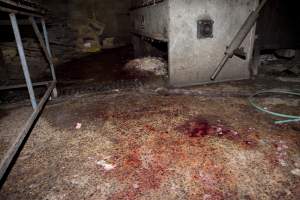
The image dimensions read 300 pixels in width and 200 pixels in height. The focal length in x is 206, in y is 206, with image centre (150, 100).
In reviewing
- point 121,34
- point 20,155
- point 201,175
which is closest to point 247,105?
point 201,175

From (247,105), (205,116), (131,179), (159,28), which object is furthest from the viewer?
(159,28)

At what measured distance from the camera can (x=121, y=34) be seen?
304 inches

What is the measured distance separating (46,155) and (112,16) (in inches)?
259

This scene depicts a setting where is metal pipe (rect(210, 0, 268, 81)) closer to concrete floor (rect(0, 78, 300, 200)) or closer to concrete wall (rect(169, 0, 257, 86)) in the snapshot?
concrete wall (rect(169, 0, 257, 86))

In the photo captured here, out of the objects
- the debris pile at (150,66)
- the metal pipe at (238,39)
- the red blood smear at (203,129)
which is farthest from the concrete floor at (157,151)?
the debris pile at (150,66)

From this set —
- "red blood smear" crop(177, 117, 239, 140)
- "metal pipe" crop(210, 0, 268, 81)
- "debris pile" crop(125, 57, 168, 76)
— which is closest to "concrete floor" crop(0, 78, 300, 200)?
"red blood smear" crop(177, 117, 239, 140)

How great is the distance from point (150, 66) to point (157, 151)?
305 cm

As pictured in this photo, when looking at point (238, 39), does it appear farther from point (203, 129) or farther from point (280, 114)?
point (203, 129)

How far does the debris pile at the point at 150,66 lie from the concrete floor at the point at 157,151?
1546mm

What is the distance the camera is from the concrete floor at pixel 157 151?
1.53 meters

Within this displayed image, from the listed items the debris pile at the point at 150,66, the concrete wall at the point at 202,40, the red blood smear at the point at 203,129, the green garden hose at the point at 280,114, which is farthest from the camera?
the debris pile at the point at 150,66

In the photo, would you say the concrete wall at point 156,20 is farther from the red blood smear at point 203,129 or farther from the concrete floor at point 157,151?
the red blood smear at point 203,129

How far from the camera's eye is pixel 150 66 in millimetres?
4719

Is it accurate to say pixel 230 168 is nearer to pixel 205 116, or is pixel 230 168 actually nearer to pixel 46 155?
pixel 205 116
